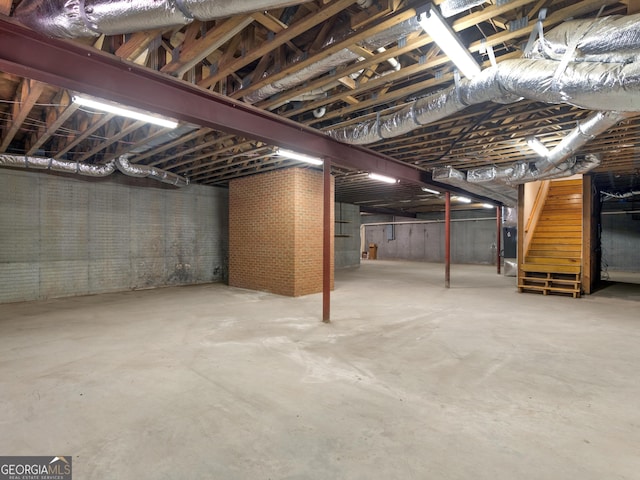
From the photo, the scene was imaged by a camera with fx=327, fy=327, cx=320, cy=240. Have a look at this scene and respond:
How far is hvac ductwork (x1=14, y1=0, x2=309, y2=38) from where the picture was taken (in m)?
1.81

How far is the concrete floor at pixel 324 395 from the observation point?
1872 mm

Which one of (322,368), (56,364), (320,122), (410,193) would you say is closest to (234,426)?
(322,368)

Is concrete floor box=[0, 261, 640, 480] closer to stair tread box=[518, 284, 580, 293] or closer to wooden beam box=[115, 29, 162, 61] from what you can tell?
stair tread box=[518, 284, 580, 293]

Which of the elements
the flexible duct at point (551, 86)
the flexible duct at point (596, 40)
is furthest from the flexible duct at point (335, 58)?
the flexible duct at point (596, 40)

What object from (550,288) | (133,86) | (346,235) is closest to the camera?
(133,86)

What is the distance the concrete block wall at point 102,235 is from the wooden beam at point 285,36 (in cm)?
550

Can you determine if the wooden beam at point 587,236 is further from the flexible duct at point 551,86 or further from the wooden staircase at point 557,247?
the flexible duct at point 551,86

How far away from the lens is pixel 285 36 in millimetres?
2580

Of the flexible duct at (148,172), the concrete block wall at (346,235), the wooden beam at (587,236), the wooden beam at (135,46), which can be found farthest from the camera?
the concrete block wall at (346,235)

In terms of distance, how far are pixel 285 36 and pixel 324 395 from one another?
9.43 feet

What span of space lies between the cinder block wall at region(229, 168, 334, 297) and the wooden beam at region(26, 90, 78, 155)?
12.9ft

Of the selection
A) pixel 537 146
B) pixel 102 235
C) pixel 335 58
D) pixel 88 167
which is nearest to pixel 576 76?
pixel 335 58

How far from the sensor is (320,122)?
4.83 metres

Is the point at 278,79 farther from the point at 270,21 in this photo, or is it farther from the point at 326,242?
the point at 326,242
